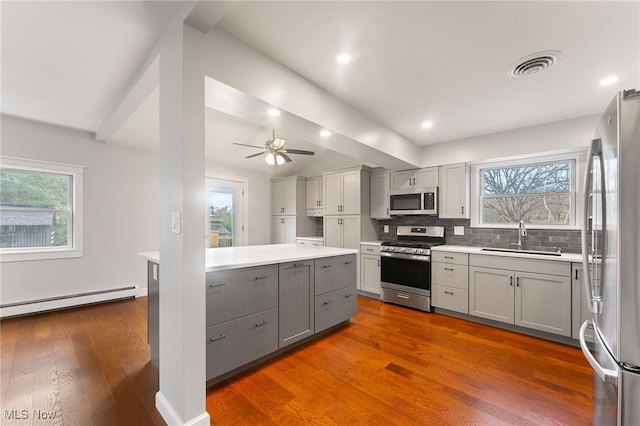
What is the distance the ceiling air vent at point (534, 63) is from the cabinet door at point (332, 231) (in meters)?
3.21

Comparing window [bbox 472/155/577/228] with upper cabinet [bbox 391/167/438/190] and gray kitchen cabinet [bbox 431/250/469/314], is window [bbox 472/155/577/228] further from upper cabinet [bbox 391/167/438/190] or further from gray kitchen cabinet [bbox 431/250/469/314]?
gray kitchen cabinet [bbox 431/250/469/314]

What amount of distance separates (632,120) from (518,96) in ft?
6.69

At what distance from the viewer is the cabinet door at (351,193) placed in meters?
4.62

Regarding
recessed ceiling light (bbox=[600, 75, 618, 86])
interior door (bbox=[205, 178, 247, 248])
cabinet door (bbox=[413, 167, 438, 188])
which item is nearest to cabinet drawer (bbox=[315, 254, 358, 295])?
cabinet door (bbox=[413, 167, 438, 188])

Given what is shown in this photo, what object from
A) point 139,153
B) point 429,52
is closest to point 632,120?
point 429,52

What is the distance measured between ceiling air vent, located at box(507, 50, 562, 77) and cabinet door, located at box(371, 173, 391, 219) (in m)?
2.49

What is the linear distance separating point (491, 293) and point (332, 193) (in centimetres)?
286

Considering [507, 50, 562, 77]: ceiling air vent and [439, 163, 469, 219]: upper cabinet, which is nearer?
[507, 50, 562, 77]: ceiling air vent

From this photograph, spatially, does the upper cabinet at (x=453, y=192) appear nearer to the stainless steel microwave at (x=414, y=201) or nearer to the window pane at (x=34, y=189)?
the stainless steel microwave at (x=414, y=201)

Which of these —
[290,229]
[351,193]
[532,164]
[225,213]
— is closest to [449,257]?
[532,164]

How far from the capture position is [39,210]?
11.7 feet

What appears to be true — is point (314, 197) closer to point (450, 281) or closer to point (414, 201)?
point (414, 201)

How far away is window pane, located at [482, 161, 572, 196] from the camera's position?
3.39 m

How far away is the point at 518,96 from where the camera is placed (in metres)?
2.64
